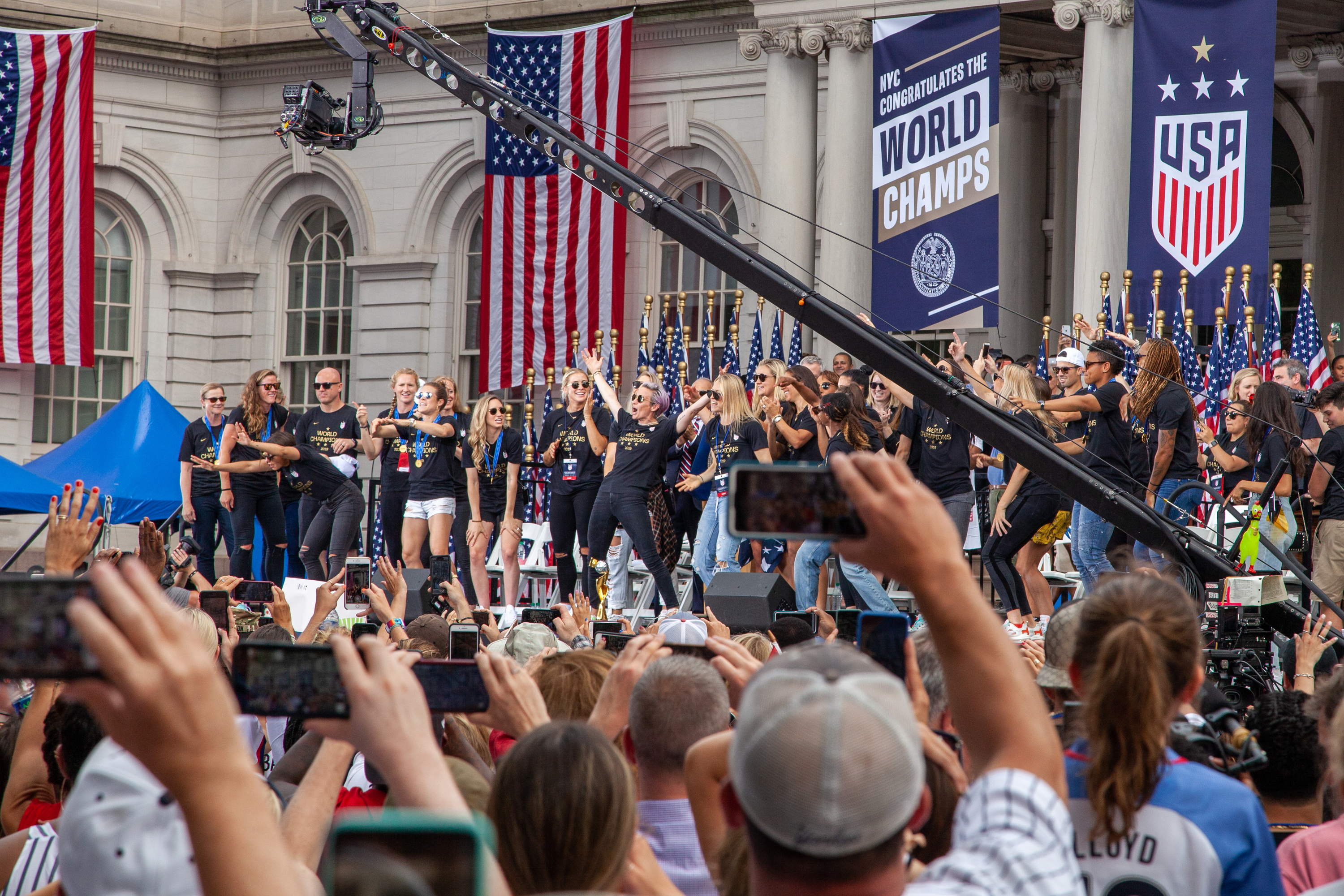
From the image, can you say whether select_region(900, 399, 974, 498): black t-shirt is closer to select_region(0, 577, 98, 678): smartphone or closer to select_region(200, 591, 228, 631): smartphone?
select_region(200, 591, 228, 631): smartphone

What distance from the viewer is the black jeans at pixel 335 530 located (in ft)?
47.3

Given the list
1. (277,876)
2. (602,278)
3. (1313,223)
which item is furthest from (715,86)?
(277,876)

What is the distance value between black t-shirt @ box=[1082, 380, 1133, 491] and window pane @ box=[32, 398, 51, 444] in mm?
17883

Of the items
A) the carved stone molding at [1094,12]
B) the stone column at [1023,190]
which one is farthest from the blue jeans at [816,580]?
the stone column at [1023,190]

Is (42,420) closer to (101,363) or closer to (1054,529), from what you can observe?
(101,363)

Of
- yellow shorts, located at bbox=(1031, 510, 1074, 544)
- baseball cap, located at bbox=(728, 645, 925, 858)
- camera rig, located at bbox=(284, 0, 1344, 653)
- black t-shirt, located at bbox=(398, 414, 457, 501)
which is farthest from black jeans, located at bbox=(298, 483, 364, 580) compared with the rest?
baseball cap, located at bbox=(728, 645, 925, 858)

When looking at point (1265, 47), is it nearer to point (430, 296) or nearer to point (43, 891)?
point (430, 296)

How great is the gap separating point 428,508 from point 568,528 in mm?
1404

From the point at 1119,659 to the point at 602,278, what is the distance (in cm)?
1974

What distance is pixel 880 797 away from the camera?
1534 millimetres

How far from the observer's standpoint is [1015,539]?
10.8 m

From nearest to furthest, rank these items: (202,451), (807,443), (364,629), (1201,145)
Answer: (364,629), (807,443), (202,451), (1201,145)

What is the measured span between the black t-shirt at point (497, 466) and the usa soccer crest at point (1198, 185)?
6738 mm

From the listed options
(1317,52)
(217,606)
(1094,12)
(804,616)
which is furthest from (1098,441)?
(1317,52)
